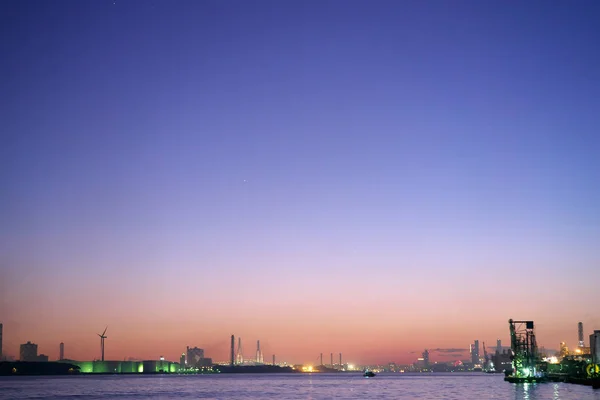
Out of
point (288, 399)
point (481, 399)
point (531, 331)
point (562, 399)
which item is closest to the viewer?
point (562, 399)

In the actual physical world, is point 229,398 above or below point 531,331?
below

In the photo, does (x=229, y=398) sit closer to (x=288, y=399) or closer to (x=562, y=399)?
(x=288, y=399)

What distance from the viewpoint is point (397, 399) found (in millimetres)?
143625

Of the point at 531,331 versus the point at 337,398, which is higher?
the point at 531,331

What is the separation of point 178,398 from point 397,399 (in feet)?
168

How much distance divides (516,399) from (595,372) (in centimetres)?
3112

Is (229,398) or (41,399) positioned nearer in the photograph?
(41,399)

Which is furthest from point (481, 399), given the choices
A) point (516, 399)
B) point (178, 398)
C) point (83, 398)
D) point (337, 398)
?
point (83, 398)

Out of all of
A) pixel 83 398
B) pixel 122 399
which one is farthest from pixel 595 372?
pixel 83 398

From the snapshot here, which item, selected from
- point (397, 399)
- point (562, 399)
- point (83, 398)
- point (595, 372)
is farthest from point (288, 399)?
point (595, 372)

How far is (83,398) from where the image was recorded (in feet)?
503

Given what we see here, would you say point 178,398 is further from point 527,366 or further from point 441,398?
point 527,366

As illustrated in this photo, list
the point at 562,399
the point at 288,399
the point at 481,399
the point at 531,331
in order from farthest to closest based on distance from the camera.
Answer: the point at 531,331, the point at 288,399, the point at 481,399, the point at 562,399

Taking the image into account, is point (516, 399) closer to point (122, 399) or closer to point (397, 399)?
point (397, 399)
